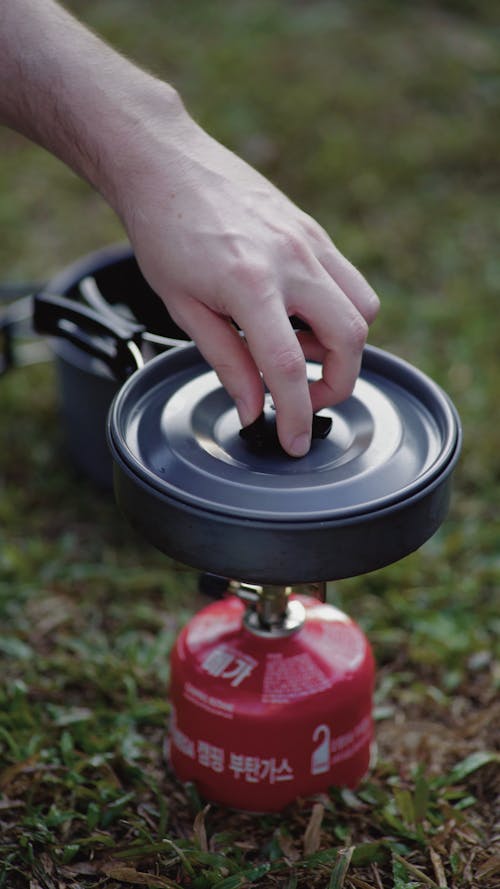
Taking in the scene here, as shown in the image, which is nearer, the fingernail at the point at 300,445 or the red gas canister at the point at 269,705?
the fingernail at the point at 300,445

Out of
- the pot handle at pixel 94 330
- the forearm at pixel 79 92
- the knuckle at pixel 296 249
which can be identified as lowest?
the pot handle at pixel 94 330

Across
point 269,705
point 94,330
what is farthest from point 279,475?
point 94,330

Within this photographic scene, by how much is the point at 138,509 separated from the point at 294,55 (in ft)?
11.9

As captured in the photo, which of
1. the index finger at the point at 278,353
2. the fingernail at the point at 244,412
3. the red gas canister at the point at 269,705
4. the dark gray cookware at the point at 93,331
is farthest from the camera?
the dark gray cookware at the point at 93,331

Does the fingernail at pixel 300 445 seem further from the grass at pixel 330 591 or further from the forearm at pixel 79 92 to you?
the grass at pixel 330 591

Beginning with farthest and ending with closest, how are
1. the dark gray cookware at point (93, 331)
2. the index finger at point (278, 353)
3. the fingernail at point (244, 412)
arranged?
the dark gray cookware at point (93, 331), the fingernail at point (244, 412), the index finger at point (278, 353)

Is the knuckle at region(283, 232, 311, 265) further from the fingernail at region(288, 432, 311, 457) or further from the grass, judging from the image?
the grass

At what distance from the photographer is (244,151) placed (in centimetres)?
375

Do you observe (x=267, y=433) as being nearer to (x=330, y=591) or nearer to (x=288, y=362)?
(x=288, y=362)

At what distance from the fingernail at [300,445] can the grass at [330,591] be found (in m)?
0.61

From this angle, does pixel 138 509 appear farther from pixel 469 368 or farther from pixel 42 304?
pixel 469 368

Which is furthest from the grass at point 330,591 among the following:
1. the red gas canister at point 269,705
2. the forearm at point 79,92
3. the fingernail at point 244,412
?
the forearm at point 79,92

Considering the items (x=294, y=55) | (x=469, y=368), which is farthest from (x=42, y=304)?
(x=294, y=55)

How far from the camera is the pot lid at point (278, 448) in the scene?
1215 mm
